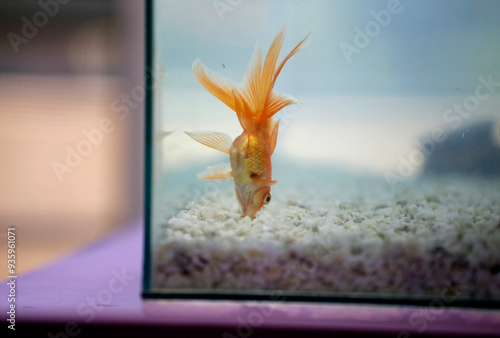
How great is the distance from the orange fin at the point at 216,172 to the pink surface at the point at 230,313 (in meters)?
0.32

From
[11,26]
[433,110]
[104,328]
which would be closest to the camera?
[104,328]

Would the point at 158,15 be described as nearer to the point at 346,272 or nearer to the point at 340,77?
the point at 340,77

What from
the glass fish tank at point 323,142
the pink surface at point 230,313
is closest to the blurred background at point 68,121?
the pink surface at point 230,313

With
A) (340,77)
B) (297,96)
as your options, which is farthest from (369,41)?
(297,96)

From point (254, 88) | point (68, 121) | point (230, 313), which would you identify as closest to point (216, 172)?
point (254, 88)

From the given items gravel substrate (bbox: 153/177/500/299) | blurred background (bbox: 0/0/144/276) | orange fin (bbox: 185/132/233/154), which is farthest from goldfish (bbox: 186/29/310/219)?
blurred background (bbox: 0/0/144/276)

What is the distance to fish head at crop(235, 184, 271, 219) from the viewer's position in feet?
2.89

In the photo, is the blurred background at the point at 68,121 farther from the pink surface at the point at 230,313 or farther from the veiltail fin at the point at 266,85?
the veiltail fin at the point at 266,85

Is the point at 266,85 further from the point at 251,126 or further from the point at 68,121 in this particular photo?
the point at 68,121

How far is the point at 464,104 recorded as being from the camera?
2.91ft

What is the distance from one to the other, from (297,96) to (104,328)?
742 millimetres

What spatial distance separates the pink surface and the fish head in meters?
0.24

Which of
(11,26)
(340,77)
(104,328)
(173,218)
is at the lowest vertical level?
(104,328)

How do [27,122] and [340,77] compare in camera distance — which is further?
[27,122]
